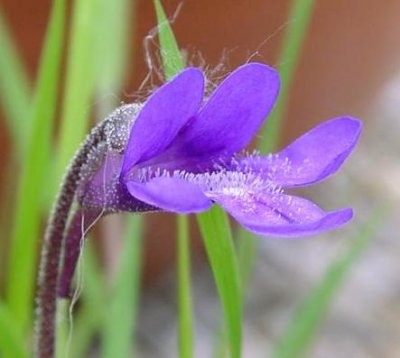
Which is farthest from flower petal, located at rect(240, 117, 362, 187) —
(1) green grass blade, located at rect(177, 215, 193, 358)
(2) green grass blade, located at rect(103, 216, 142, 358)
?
(2) green grass blade, located at rect(103, 216, 142, 358)

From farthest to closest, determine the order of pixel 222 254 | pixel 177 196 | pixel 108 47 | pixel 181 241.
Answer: pixel 108 47, pixel 181 241, pixel 222 254, pixel 177 196

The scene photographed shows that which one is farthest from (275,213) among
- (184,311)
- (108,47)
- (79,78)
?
(108,47)

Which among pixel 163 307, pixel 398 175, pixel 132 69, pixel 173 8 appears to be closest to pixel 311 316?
pixel 173 8

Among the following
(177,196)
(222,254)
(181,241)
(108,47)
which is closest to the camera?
(177,196)

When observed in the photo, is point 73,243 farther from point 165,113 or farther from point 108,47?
point 108,47

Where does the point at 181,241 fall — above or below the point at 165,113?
below

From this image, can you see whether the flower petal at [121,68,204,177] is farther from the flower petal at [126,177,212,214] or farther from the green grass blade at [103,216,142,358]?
the green grass blade at [103,216,142,358]

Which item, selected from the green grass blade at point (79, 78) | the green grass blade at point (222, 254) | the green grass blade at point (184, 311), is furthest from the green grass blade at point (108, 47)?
the green grass blade at point (222, 254)
